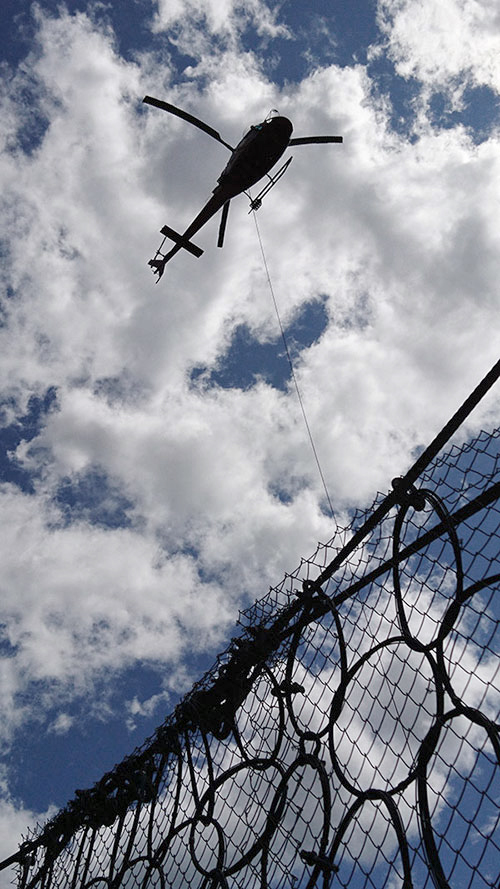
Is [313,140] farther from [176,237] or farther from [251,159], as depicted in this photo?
[176,237]

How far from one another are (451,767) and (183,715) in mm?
1413

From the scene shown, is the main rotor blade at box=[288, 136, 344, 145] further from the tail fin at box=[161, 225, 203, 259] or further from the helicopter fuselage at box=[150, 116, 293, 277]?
the tail fin at box=[161, 225, 203, 259]

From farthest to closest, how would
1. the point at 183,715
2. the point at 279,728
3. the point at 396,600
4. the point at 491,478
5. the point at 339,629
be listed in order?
the point at 183,715 → the point at 279,728 → the point at 339,629 → the point at 396,600 → the point at 491,478

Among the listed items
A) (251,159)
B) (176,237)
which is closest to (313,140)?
(251,159)

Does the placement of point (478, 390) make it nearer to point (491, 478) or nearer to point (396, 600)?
point (491, 478)

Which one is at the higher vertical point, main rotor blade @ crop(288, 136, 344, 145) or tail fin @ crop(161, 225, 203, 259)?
main rotor blade @ crop(288, 136, 344, 145)

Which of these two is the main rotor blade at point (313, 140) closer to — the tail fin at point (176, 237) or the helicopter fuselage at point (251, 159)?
the helicopter fuselage at point (251, 159)

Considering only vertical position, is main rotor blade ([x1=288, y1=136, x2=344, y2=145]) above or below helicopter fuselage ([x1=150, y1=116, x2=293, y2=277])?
above

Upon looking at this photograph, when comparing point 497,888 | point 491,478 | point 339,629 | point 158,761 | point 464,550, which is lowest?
point 497,888

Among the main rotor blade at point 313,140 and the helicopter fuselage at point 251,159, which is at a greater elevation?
the main rotor blade at point 313,140

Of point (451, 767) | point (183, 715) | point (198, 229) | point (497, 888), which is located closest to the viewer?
point (497, 888)

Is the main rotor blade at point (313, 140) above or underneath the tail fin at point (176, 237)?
above

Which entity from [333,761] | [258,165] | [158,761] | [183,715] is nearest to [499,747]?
[333,761]

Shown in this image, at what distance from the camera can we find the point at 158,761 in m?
2.77
